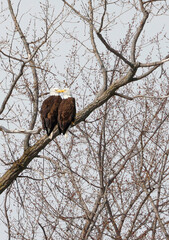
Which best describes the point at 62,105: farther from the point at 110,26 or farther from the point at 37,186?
the point at 37,186

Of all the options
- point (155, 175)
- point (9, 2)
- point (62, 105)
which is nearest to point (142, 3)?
point (62, 105)

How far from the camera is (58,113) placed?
18.2ft

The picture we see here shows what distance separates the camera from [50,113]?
554cm

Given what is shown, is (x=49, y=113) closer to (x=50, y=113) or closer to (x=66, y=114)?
(x=50, y=113)

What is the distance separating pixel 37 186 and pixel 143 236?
2047mm

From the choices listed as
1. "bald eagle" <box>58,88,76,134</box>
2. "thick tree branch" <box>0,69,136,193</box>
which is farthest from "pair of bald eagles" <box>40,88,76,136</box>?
"thick tree branch" <box>0,69,136,193</box>

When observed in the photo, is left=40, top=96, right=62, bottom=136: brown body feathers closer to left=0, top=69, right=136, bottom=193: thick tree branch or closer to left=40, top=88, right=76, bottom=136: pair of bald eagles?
left=40, top=88, right=76, bottom=136: pair of bald eagles

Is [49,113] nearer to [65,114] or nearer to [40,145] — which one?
[65,114]

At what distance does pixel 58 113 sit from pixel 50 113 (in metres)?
0.11

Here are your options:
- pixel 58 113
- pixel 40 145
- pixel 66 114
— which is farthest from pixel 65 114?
pixel 40 145

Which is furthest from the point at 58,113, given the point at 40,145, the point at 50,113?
the point at 40,145

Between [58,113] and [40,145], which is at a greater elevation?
[58,113]

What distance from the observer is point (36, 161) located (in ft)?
25.3

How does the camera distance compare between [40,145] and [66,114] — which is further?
[40,145]
